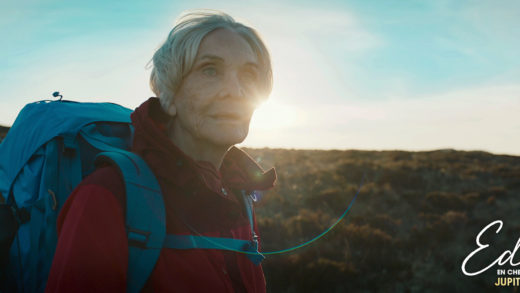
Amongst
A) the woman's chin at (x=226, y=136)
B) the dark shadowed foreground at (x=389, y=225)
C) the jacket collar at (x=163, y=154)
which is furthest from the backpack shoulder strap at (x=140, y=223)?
the dark shadowed foreground at (x=389, y=225)

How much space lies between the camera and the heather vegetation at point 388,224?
607 centimetres

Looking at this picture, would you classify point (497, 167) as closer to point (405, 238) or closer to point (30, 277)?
point (405, 238)

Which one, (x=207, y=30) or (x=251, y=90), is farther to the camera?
(x=251, y=90)

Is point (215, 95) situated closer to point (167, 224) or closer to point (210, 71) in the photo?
point (210, 71)

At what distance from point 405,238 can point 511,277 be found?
1.84 meters

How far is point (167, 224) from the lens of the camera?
5.19 feet

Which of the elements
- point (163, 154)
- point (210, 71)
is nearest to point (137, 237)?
point (163, 154)

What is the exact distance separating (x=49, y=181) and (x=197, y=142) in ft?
2.41

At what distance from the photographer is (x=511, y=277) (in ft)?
20.1

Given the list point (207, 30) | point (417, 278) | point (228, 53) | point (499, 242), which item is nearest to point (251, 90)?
point (228, 53)

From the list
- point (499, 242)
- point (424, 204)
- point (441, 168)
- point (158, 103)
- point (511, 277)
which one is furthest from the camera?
point (441, 168)

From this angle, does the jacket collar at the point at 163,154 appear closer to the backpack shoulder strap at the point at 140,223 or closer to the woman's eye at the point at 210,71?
the backpack shoulder strap at the point at 140,223

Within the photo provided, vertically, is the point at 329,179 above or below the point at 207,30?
below

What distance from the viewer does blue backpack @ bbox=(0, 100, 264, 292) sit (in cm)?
154
